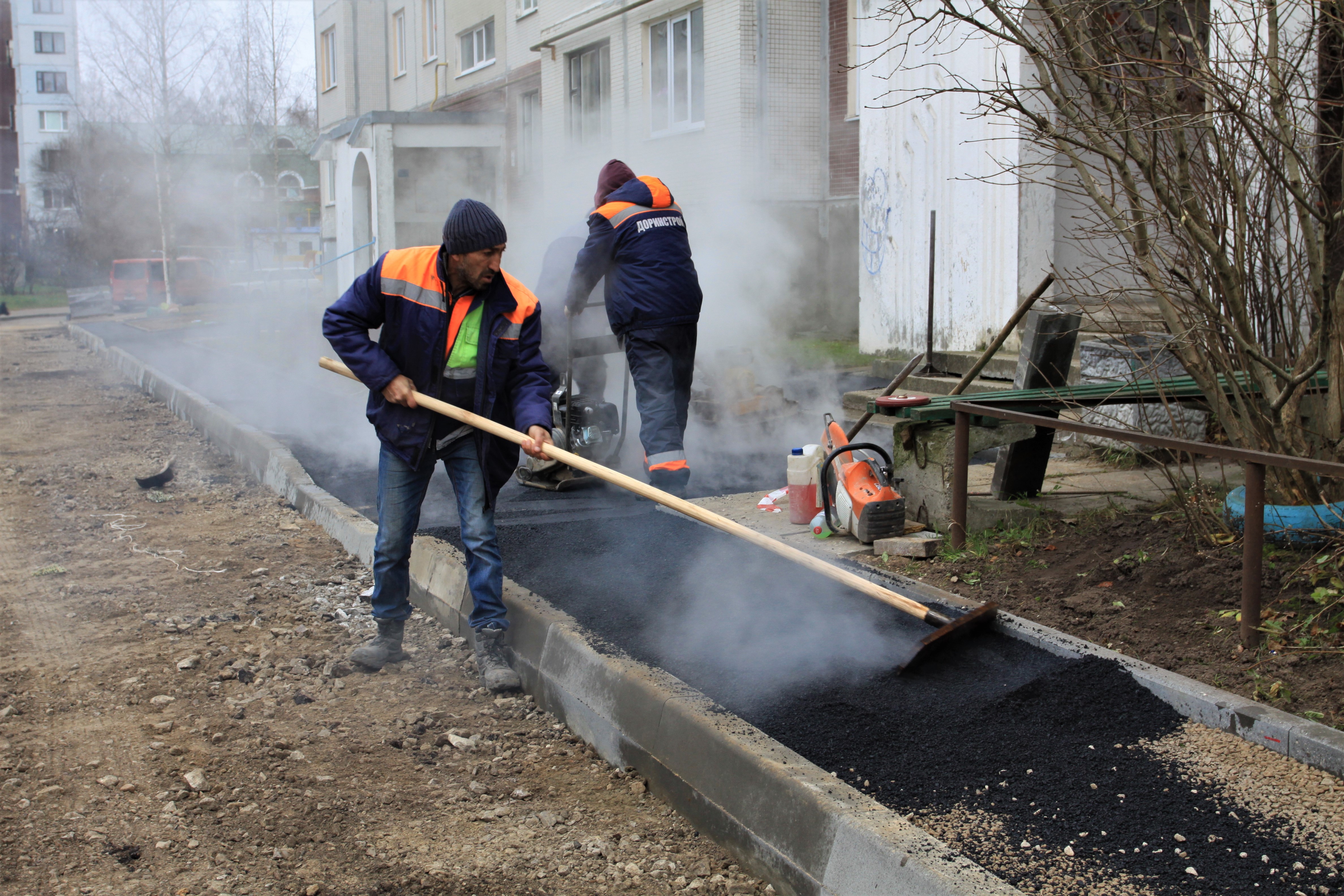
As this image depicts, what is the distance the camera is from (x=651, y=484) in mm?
6254

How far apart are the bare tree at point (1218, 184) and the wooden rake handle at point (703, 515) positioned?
146 centimetres

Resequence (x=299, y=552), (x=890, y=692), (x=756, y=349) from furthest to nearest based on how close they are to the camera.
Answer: (x=756, y=349), (x=299, y=552), (x=890, y=692)

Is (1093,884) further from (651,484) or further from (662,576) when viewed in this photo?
(651,484)

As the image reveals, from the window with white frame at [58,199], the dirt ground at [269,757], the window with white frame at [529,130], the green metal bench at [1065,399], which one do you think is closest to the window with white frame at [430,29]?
the window with white frame at [529,130]

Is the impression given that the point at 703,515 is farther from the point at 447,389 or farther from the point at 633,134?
the point at 633,134

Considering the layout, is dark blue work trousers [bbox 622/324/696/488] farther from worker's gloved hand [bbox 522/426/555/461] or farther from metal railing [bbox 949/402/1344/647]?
metal railing [bbox 949/402/1344/647]

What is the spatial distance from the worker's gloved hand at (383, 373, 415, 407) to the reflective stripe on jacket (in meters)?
0.02

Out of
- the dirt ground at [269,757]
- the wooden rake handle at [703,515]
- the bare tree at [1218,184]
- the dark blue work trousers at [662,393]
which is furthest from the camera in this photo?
the dark blue work trousers at [662,393]

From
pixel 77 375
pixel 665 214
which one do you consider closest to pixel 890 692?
pixel 665 214

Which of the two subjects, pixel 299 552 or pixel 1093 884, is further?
pixel 299 552

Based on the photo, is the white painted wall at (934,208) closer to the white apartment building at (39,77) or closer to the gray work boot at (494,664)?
the gray work boot at (494,664)

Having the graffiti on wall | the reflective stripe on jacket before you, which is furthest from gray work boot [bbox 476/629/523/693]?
the graffiti on wall

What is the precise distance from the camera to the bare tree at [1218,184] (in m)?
3.84

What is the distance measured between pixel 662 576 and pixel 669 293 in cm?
181
